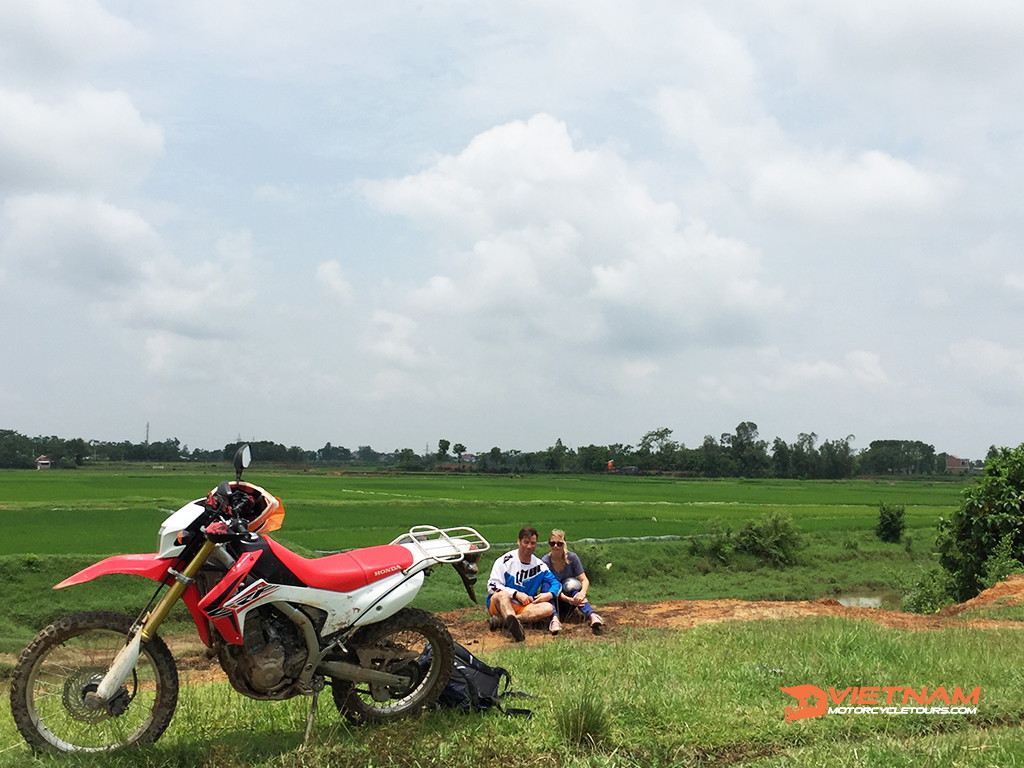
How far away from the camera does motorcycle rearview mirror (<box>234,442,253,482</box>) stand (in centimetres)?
518

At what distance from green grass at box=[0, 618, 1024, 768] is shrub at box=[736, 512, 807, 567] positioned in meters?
20.5

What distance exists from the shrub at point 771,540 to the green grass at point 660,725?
2045 centimetres

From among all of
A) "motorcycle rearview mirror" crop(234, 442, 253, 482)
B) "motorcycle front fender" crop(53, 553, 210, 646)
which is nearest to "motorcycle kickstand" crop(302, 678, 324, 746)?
"motorcycle front fender" crop(53, 553, 210, 646)

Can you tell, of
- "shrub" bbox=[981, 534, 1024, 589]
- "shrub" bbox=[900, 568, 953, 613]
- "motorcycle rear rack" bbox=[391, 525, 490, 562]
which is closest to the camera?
"motorcycle rear rack" bbox=[391, 525, 490, 562]

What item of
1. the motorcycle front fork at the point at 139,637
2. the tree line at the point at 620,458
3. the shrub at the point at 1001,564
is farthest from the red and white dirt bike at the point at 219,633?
the tree line at the point at 620,458

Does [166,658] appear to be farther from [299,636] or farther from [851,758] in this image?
[851,758]

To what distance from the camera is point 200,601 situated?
4844 millimetres

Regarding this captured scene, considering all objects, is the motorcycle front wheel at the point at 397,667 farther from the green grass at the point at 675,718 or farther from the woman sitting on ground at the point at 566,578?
the woman sitting on ground at the point at 566,578

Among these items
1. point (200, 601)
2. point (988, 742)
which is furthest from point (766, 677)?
point (200, 601)

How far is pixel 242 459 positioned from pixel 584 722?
2.54 m

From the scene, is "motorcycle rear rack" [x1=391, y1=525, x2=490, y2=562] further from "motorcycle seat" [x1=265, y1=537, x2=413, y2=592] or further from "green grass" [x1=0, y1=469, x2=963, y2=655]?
"green grass" [x1=0, y1=469, x2=963, y2=655]

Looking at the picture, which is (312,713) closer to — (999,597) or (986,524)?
(999,597)

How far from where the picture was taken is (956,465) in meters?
161

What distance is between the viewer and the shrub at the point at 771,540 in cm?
2688
